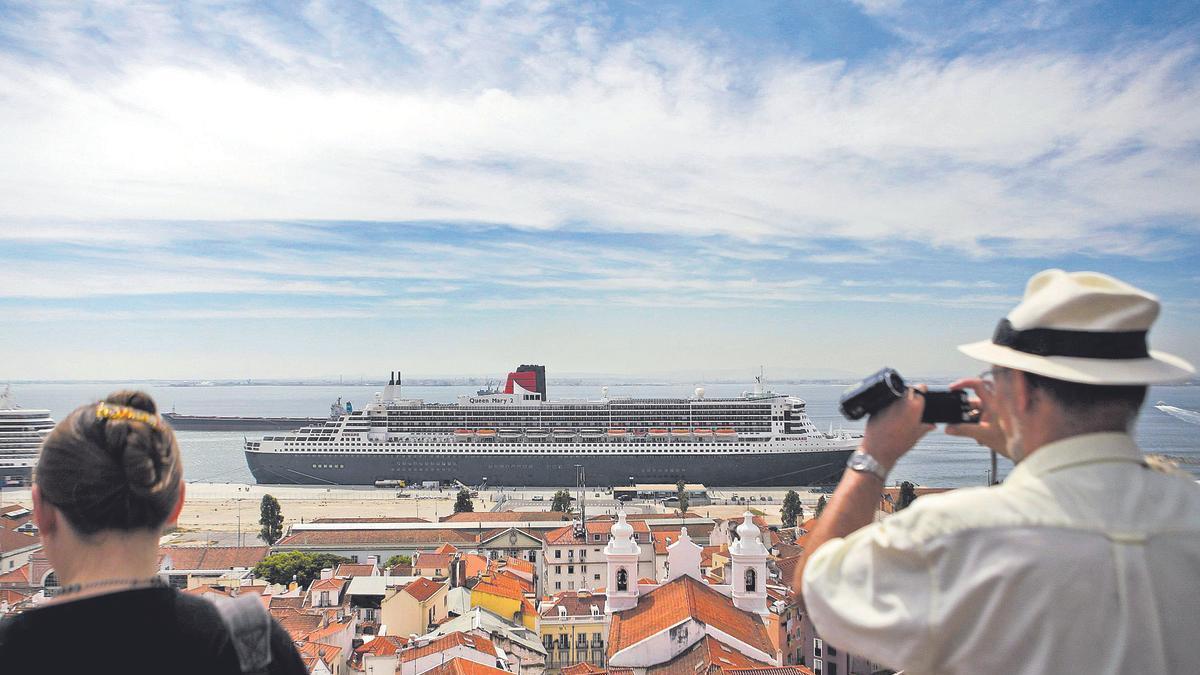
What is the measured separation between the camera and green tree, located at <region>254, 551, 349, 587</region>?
2084 centimetres

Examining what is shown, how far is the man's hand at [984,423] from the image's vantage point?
4.93ft

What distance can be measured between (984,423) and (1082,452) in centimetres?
30

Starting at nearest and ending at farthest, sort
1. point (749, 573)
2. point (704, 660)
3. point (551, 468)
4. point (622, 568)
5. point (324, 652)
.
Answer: point (704, 660) < point (324, 652) < point (622, 568) < point (749, 573) < point (551, 468)

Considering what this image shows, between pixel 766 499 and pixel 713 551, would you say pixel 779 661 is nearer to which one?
pixel 713 551

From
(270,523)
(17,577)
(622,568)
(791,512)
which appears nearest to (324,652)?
(622,568)

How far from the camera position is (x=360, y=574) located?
733 inches

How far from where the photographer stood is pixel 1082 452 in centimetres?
128

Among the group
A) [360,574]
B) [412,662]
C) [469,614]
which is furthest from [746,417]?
[412,662]

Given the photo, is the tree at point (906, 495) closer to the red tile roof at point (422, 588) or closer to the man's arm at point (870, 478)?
the red tile roof at point (422, 588)

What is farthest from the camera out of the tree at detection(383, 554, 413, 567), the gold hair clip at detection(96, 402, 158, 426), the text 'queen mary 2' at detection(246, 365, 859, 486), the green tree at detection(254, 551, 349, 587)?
the text 'queen mary 2' at detection(246, 365, 859, 486)

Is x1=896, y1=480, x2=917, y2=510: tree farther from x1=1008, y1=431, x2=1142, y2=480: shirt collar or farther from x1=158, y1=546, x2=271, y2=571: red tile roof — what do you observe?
x1=1008, y1=431, x2=1142, y2=480: shirt collar

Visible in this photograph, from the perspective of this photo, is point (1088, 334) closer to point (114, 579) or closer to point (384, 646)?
point (114, 579)

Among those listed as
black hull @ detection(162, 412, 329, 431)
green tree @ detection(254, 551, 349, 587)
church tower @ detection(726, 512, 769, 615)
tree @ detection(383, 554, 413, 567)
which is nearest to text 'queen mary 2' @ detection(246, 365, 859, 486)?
tree @ detection(383, 554, 413, 567)

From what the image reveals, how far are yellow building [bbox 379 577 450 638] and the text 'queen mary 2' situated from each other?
2572 cm
